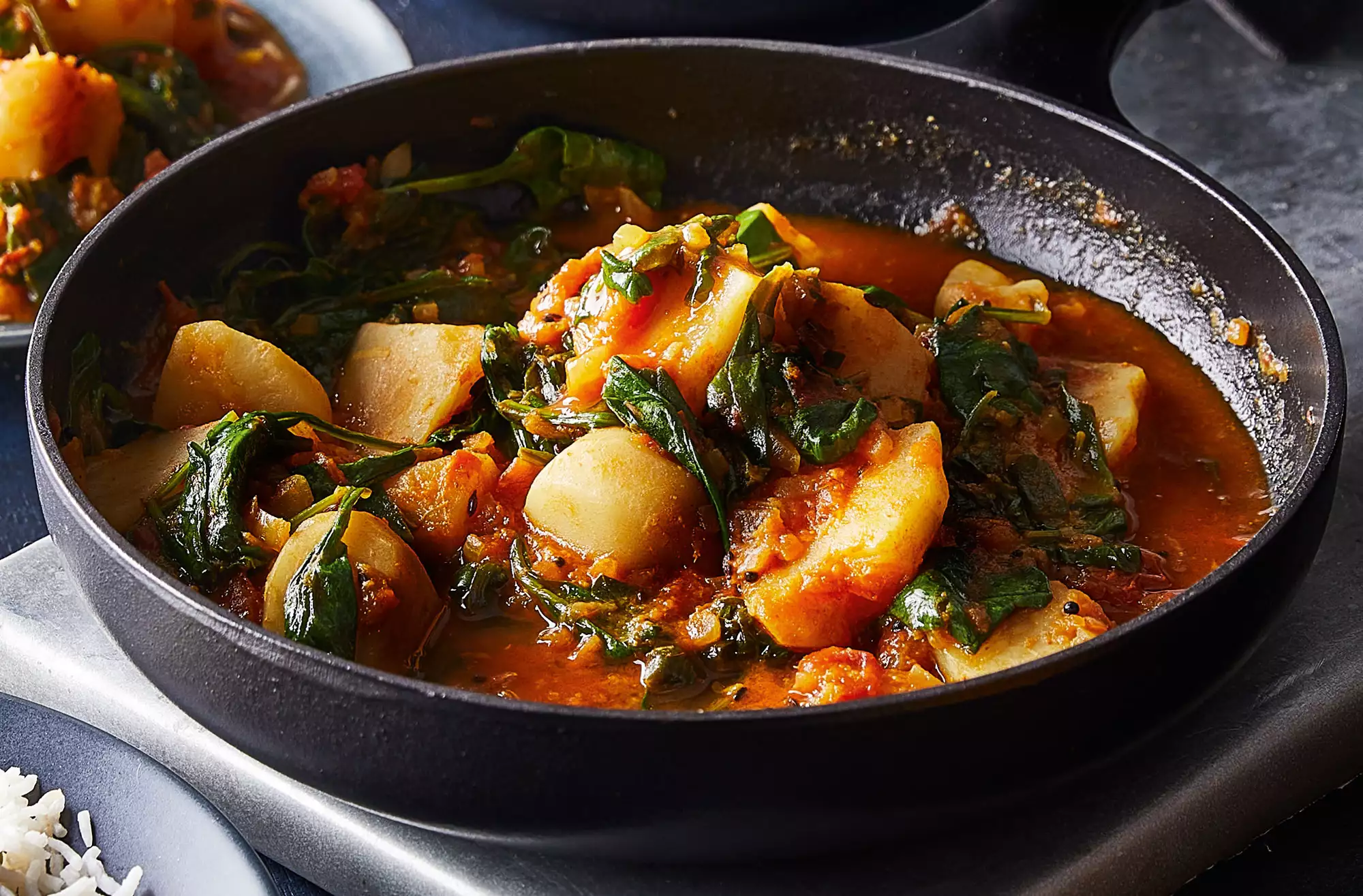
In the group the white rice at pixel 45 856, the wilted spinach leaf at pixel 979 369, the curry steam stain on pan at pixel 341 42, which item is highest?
the wilted spinach leaf at pixel 979 369

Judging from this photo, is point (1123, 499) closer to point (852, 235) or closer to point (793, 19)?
point (852, 235)

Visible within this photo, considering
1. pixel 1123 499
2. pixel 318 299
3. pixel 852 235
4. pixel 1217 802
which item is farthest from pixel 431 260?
pixel 1217 802

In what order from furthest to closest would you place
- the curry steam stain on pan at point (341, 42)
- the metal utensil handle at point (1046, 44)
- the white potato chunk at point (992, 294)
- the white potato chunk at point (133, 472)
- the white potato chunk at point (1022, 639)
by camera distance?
the curry steam stain on pan at point (341, 42), the metal utensil handle at point (1046, 44), the white potato chunk at point (992, 294), the white potato chunk at point (133, 472), the white potato chunk at point (1022, 639)

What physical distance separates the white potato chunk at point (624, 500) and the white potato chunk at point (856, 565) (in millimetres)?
201

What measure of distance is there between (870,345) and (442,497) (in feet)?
2.92

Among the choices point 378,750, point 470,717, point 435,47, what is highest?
point 470,717

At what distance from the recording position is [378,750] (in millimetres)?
2178

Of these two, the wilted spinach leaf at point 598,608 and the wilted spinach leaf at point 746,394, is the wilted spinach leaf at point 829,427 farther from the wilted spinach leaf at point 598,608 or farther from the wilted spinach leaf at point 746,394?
the wilted spinach leaf at point 598,608

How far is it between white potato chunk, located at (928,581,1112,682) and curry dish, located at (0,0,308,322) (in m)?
2.56

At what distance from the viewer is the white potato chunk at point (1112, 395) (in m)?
3.09

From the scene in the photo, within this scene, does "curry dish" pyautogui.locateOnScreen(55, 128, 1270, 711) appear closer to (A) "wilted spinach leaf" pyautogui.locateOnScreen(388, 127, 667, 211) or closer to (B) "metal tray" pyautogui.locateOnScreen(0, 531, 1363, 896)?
(B) "metal tray" pyautogui.locateOnScreen(0, 531, 1363, 896)

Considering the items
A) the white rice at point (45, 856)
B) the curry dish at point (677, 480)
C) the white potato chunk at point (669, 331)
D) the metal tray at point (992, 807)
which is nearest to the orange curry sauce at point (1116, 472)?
the curry dish at point (677, 480)

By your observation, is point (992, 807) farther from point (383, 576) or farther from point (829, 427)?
point (383, 576)

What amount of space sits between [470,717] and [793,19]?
3.03 m
